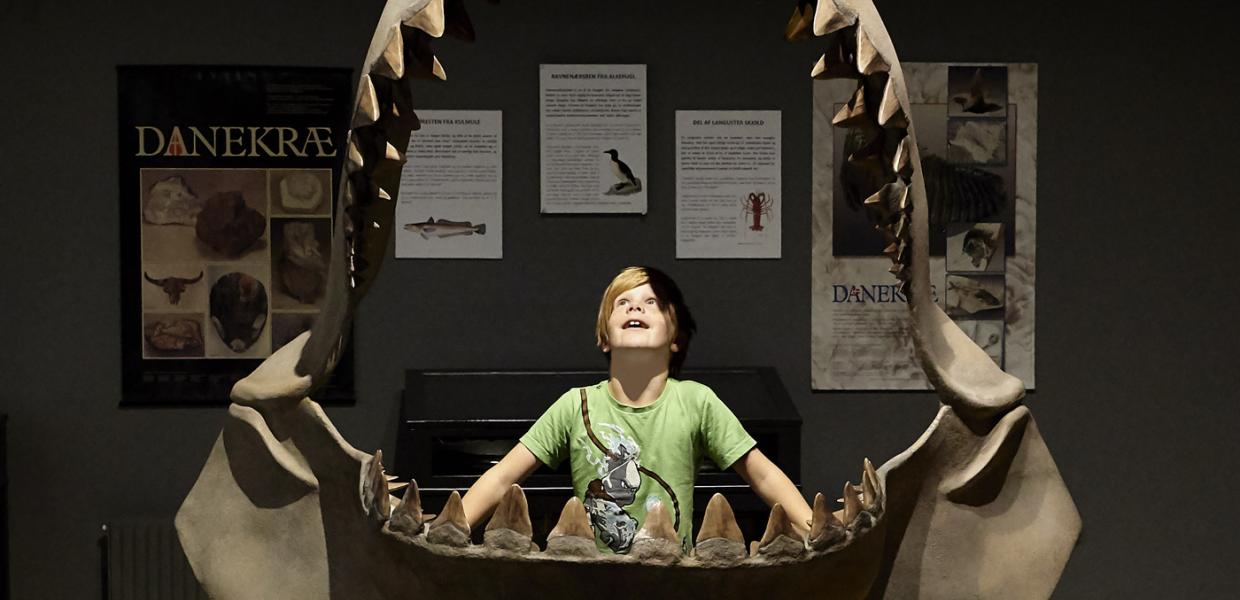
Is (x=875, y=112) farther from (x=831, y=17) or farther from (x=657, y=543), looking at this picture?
(x=657, y=543)

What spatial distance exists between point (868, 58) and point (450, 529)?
66 centimetres

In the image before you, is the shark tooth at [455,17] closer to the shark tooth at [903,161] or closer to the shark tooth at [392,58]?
the shark tooth at [392,58]

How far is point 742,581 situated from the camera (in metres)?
1.39

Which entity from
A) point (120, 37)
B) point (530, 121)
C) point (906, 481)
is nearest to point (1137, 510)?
point (530, 121)

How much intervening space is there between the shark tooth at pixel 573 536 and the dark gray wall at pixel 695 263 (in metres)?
2.32

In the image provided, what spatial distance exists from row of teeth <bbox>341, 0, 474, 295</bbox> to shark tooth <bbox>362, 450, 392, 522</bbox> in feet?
0.67

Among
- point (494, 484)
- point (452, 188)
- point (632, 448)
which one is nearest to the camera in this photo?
point (494, 484)

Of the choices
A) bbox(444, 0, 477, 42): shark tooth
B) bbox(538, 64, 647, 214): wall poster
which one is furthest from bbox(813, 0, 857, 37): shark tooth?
bbox(538, 64, 647, 214): wall poster

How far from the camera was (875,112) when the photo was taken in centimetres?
146

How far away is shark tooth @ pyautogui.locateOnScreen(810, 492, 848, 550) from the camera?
139 centimetres

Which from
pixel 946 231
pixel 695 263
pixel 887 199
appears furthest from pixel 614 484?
pixel 946 231

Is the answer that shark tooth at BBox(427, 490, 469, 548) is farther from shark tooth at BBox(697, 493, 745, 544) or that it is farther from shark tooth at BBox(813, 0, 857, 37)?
shark tooth at BBox(813, 0, 857, 37)

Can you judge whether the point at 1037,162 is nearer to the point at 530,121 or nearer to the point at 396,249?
the point at 530,121

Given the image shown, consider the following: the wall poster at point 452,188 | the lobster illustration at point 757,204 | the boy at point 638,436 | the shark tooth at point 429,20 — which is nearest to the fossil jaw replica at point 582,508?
the shark tooth at point 429,20
